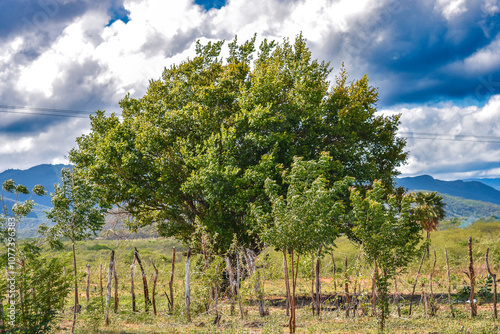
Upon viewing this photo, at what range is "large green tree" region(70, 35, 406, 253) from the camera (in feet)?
63.5

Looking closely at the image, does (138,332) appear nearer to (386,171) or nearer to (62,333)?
(62,333)

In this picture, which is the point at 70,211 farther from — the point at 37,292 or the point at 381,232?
the point at 381,232

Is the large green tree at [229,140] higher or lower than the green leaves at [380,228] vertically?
higher

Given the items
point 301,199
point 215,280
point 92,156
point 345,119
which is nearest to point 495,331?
point 301,199

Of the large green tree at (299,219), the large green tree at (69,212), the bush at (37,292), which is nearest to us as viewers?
the bush at (37,292)

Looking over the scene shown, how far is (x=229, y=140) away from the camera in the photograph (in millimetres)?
19094

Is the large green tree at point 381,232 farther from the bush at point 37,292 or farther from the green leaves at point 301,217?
the bush at point 37,292

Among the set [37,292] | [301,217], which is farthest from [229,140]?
[37,292]

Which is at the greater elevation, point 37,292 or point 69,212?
point 69,212

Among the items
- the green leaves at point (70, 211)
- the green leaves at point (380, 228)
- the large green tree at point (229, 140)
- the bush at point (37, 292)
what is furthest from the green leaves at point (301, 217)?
the green leaves at point (70, 211)

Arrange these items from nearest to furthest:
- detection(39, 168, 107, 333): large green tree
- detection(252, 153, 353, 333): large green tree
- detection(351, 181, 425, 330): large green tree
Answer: detection(252, 153, 353, 333): large green tree < detection(351, 181, 425, 330): large green tree < detection(39, 168, 107, 333): large green tree

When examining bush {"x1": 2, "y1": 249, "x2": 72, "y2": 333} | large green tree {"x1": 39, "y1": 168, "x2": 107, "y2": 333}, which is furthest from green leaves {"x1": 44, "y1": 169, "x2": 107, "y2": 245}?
bush {"x1": 2, "y1": 249, "x2": 72, "y2": 333}

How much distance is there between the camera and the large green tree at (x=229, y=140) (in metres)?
19.4

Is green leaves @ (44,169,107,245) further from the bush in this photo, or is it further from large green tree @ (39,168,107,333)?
the bush
